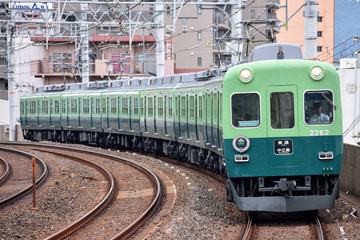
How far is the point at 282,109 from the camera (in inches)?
439

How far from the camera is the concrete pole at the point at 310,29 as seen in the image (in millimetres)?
14914

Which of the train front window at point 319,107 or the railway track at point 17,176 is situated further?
the railway track at point 17,176

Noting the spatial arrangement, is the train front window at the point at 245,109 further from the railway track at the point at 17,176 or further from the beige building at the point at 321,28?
the beige building at the point at 321,28

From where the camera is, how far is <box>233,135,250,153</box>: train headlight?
1110cm

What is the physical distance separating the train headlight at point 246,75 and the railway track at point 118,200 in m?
2.52

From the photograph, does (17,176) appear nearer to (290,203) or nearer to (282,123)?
(282,123)

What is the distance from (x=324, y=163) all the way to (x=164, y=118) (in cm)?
1251

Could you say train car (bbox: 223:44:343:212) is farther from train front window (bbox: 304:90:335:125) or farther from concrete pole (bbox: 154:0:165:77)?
concrete pole (bbox: 154:0:165:77)

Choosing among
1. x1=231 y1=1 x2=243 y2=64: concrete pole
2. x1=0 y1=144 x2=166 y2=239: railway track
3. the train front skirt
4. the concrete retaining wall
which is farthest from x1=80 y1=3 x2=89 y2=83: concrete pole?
the train front skirt

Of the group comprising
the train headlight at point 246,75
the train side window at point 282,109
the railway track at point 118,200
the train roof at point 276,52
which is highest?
the train roof at point 276,52

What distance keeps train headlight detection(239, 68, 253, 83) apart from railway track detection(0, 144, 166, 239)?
252 centimetres

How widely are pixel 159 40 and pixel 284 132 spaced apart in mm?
16115

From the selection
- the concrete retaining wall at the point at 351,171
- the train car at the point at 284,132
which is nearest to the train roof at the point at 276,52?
the train car at the point at 284,132

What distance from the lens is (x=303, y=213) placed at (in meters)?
12.2
